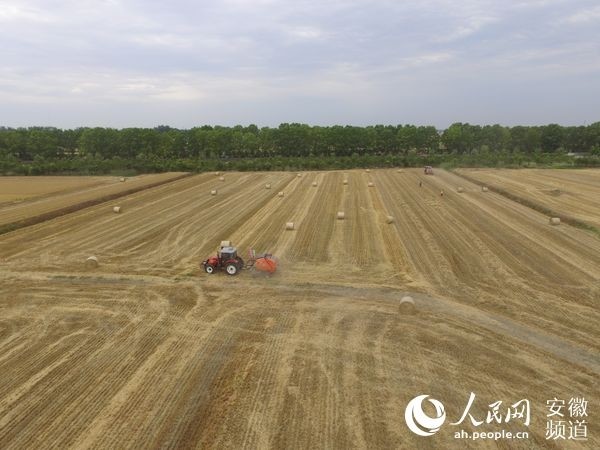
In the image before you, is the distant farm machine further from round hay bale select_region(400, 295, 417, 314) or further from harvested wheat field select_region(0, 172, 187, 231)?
harvested wheat field select_region(0, 172, 187, 231)

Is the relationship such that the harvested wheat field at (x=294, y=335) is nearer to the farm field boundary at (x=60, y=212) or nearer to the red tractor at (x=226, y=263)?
the red tractor at (x=226, y=263)

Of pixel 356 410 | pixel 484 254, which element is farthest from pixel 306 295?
pixel 484 254

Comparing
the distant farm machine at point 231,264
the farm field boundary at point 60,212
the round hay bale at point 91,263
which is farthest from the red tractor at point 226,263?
the farm field boundary at point 60,212

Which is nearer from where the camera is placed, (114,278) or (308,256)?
(114,278)

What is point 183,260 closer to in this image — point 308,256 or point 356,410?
point 308,256

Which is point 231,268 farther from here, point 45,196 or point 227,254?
point 45,196

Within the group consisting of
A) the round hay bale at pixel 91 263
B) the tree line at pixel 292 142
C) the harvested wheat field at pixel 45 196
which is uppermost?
the tree line at pixel 292 142

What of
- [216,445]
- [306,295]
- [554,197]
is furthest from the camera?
[554,197]

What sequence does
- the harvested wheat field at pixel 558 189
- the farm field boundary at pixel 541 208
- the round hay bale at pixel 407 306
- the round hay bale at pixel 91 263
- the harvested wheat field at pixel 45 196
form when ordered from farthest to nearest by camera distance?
the harvested wheat field at pixel 558 189, the harvested wheat field at pixel 45 196, the farm field boundary at pixel 541 208, the round hay bale at pixel 91 263, the round hay bale at pixel 407 306

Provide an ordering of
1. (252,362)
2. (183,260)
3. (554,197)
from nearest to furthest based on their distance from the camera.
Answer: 1. (252,362)
2. (183,260)
3. (554,197)
